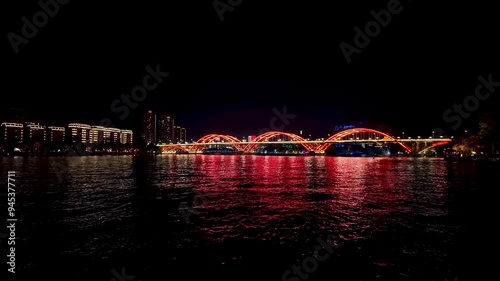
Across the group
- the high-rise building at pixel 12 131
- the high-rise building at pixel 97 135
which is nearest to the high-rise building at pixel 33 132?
the high-rise building at pixel 12 131

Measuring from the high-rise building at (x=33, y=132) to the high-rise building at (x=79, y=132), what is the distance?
1661cm

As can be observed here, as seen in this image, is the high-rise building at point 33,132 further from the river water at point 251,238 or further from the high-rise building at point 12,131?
the river water at point 251,238

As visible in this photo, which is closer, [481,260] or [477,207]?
[481,260]

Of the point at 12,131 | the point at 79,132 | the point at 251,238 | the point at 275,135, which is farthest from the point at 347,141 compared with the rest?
the point at 79,132

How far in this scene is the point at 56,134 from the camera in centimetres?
16875

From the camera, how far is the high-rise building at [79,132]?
6944 inches

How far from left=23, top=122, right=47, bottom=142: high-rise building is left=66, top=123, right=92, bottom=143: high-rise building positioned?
16612mm

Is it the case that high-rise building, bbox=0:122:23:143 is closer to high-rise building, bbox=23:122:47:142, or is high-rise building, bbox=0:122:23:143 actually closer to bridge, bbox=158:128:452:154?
high-rise building, bbox=23:122:47:142

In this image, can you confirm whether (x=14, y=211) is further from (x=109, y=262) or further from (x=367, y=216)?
(x=367, y=216)

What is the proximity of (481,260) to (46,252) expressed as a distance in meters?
11.0

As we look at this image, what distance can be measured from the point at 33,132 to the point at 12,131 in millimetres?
11380

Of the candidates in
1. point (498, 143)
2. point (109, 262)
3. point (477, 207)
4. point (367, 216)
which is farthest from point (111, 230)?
point (498, 143)

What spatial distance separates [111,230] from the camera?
9742mm

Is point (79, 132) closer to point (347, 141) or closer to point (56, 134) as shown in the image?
point (56, 134)
